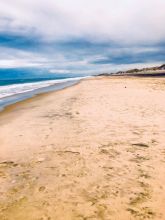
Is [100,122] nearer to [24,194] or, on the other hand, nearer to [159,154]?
[159,154]

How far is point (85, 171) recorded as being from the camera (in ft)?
19.1

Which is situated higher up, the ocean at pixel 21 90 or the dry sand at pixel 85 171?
the dry sand at pixel 85 171

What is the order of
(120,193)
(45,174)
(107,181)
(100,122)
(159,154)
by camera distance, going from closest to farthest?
(120,193) < (107,181) < (45,174) < (159,154) < (100,122)

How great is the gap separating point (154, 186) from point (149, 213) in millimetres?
909

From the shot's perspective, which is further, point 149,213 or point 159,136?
point 159,136

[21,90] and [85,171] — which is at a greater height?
[85,171]

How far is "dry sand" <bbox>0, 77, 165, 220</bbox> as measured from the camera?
4.35 metres

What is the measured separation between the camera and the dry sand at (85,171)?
4.35 metres

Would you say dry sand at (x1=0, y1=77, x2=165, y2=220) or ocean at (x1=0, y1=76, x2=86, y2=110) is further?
ocean at (x1=0, y1=76, x2=86, y2=110)

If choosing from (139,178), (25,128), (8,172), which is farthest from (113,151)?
(25,128)

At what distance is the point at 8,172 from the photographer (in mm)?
6152

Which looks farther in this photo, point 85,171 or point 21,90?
point 21,90

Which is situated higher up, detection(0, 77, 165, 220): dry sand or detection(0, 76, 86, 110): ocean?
detection(0, 77, 165, 220): dry sand

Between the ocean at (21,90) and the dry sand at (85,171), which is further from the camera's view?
the ocean at (21,90)
